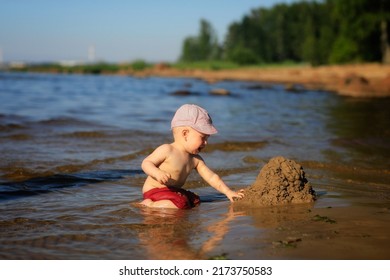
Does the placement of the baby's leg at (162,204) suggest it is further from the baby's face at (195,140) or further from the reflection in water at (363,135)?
the reflection in water at (363,135)

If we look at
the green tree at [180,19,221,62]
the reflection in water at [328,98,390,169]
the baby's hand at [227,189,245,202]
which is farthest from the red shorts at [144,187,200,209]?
the green tree at [180,19,221,62]

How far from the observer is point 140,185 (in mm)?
5488

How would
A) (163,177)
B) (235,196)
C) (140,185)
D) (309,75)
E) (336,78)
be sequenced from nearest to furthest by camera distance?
1. (163,177)
2. (235,196)
3. (140,185)
4. (336,78)
5. (309,75)

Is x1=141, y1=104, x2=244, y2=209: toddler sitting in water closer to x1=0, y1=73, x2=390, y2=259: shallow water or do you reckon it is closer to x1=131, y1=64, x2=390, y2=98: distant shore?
x1=0, y1=73, x2=390, y2=259: shallow water

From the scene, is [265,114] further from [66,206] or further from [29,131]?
[66,206]

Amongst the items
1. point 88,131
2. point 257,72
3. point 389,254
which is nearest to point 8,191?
point 389,254

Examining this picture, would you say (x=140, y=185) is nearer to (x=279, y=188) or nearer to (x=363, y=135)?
(x=279, y=188)

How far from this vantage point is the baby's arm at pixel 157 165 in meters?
4.17

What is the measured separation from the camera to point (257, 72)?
54.7 metres

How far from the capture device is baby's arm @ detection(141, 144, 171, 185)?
4.17 m

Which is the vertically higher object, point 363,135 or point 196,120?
point 196,120

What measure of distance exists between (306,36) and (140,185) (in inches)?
2504

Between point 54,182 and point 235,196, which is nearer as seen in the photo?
point 235,196

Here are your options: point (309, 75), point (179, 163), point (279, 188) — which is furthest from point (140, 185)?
point (309, 75)
